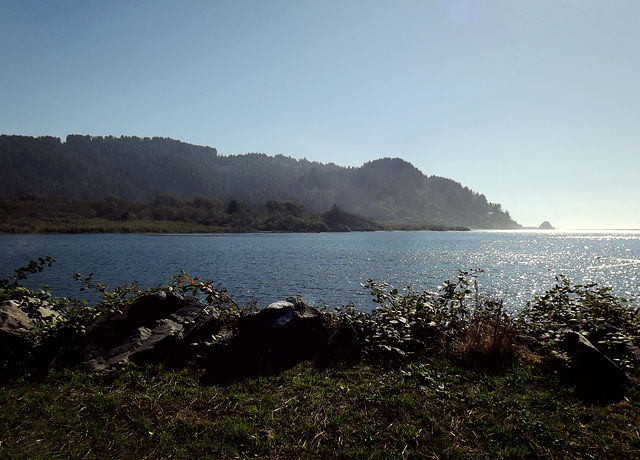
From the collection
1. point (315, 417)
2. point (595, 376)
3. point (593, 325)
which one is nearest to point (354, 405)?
point (315, 417)

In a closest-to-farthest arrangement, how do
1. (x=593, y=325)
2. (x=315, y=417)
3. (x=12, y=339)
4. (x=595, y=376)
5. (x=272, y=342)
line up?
(x=315, y=417)
(x=595, y=376)
(x=12, y=339)
(x=593, y=325)
(x=272, y=342)

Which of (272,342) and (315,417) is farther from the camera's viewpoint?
(272,342)

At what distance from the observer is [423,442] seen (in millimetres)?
5168

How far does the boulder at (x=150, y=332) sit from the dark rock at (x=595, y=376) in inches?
346

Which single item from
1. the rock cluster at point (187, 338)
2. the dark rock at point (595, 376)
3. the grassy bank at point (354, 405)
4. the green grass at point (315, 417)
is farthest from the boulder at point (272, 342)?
the dark rock at point (595, 376)

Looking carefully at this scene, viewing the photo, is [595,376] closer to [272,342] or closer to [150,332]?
[272,342]

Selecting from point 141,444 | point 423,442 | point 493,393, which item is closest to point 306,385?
point 423,442

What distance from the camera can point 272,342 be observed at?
8.76m

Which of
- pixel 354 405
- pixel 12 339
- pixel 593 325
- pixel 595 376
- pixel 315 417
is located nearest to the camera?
pixel 315 417

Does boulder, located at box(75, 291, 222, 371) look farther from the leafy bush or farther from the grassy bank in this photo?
the leafy bush

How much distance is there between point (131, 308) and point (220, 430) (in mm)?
5863

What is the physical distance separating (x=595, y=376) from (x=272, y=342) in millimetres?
7118

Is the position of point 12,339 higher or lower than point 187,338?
higher

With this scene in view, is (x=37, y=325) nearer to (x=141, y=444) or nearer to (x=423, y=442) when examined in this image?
(x=141, y=444)
